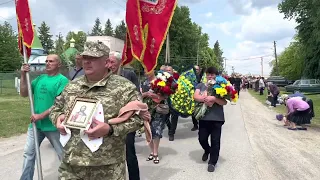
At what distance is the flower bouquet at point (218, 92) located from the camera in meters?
6.31

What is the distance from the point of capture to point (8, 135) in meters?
9.67

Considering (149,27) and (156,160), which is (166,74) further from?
(156,160)

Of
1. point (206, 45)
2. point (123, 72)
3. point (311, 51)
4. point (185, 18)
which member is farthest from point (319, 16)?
point (206, 45)

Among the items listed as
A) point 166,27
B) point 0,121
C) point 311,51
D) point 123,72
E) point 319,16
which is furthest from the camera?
point 311,51

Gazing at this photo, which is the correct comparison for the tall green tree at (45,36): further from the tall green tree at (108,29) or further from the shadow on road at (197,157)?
the shadow on road at (197,157)

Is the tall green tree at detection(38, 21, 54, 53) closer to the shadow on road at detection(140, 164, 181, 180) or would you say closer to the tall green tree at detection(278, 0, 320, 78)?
the tall green tree at detection(278, 0, 320, 78)

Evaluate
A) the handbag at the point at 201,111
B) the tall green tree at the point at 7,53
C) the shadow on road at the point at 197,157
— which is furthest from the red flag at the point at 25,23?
the tall green tree at the point at 7,53

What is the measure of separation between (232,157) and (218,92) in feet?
5.75

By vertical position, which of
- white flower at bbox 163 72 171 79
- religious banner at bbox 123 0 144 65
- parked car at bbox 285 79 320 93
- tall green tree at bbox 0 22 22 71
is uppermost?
tall green tree at bbox 0 22 22 71

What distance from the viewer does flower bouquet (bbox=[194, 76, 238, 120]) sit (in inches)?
248

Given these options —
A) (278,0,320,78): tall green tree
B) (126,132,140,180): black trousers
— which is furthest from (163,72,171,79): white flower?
(278,0,320,78): tall green tree

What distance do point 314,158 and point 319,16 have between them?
55.1 ft

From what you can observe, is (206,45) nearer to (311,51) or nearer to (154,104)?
(311,51)

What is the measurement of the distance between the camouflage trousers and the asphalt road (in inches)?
108
